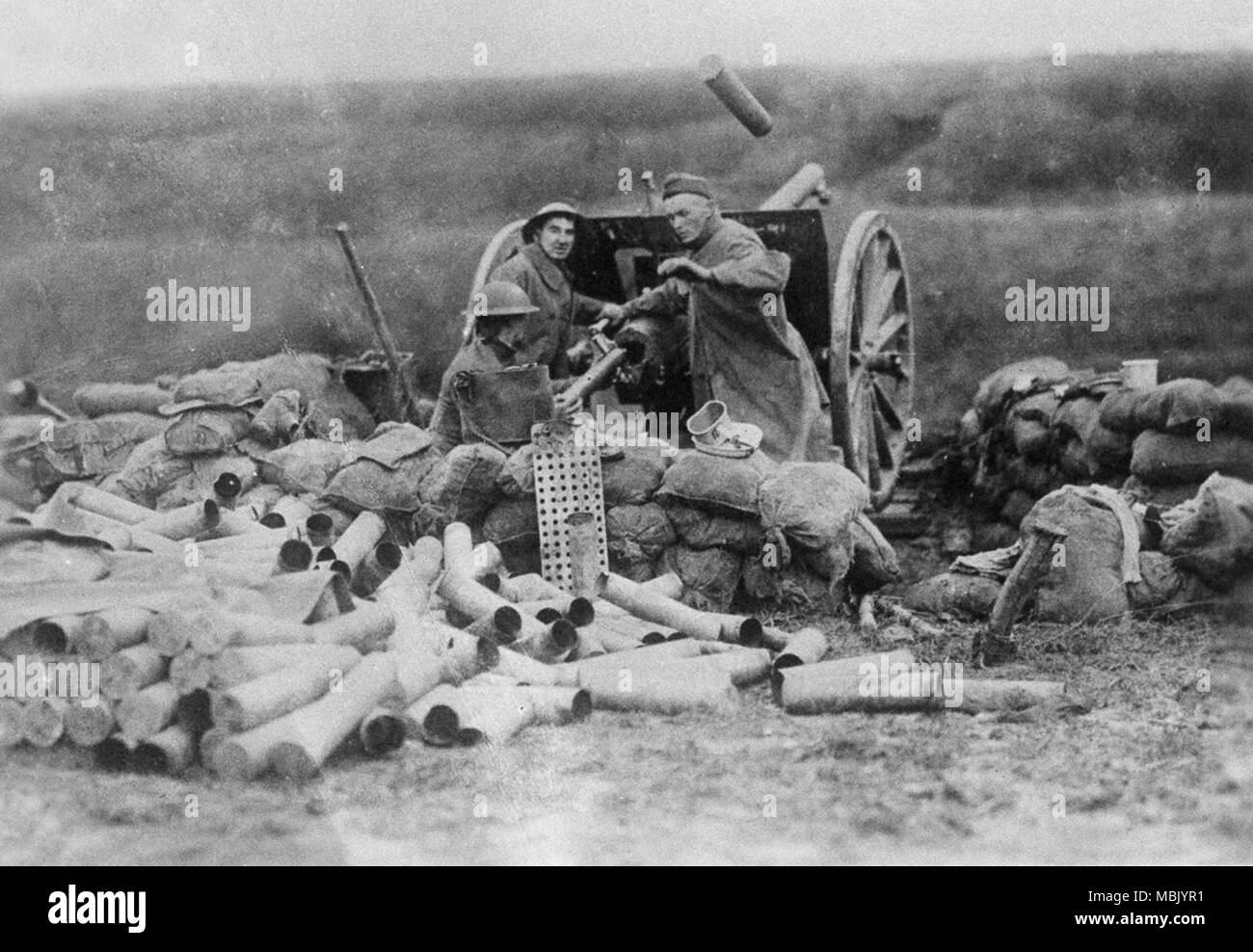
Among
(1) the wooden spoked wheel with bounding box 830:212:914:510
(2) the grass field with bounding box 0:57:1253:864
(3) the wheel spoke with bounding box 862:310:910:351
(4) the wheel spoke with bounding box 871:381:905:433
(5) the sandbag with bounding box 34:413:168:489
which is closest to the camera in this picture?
(2) the grass field with bounding box 0:57:1253:864

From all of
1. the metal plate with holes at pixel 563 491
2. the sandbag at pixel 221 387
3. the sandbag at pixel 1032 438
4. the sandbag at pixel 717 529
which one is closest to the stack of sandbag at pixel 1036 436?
the sandbag at pixel 1032 438

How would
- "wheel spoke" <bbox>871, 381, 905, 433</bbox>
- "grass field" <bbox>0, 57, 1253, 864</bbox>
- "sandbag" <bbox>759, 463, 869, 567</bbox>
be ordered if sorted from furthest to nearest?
"wheel spoke" <bbox>871, 381, 905, 433</bbox>
"sandbag" <bbox>759, 463, 869, 567</bbox>
"grass field" <bbox>0, 57, 1253, 864</bbox>

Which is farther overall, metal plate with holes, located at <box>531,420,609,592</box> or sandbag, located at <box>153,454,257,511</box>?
sandbag, located at <box>153,454,257,511</box>

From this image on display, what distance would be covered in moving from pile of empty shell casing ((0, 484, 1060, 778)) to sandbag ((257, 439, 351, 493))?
20 centimetres

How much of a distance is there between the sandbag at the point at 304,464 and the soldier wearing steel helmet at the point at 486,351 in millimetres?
456

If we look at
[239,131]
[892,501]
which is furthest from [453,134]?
[892,501]

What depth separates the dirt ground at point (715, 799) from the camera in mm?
6363

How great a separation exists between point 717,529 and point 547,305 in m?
1.33

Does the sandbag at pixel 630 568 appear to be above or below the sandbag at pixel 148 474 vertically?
below

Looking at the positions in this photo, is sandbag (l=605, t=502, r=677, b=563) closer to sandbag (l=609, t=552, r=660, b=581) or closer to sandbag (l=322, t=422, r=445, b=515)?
sandbag (l=609, t=552, r=660, b=581)

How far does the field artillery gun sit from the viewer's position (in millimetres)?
7359

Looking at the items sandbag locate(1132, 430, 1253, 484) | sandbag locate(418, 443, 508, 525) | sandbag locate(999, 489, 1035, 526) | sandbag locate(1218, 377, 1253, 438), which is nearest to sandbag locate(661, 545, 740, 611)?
sandbag locate(418, 443, 508, 525)

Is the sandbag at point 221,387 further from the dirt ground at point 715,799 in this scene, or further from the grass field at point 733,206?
the dirt ground at point 715,799
